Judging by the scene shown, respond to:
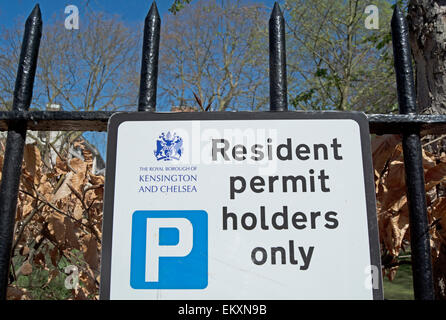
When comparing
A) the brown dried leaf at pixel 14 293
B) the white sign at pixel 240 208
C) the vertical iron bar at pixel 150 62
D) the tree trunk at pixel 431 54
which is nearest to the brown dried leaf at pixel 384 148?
the white sign at pixel 240 208

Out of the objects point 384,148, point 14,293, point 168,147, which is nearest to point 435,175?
point 384,148

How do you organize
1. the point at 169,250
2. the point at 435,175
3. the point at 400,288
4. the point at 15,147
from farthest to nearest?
the point at 400,288 < the point at 435,175 < the point at 15,147 < the point at 169,250

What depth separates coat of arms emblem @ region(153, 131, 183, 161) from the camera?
3.18 feet

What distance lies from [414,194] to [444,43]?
113 cm

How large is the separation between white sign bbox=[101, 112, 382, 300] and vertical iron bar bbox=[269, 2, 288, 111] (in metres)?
0.10

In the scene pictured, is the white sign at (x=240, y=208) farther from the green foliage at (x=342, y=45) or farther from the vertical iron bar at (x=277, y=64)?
the green foliage at (x=342, y=45)

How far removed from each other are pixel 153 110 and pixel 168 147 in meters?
0.17

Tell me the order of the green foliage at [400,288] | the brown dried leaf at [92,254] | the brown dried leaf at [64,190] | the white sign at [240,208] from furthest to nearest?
the green foliage at [400,288] < the brown dried leaf at [92,254] < the brown dried leaf at [64,190] < the white sign at [240,208]

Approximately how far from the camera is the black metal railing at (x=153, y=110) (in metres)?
0.99

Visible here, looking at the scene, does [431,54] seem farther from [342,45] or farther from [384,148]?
[342,45]

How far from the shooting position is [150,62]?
110 centimetres

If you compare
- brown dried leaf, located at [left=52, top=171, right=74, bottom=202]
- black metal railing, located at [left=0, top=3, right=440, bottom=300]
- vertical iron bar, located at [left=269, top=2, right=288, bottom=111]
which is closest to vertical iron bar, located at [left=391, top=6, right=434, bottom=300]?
black metal railing, located at [left=0, top=3, right=440, bottom=300]

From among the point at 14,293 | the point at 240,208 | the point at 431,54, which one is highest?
the point at 431,54
